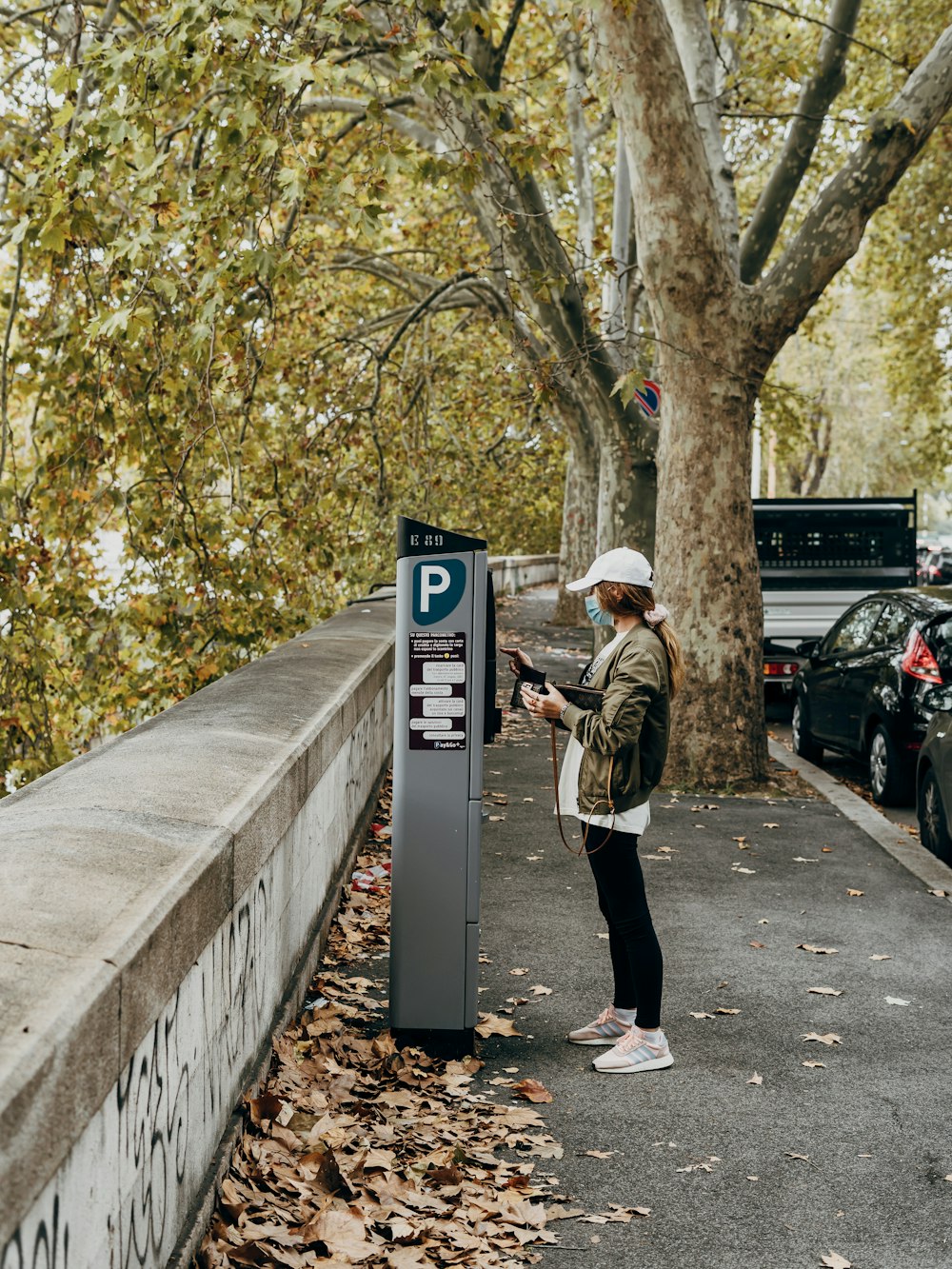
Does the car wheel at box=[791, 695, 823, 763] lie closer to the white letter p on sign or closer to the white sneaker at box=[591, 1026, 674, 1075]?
the white sneaker at box=[591, 1026, 674, 1075]

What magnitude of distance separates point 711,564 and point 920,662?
1.75m

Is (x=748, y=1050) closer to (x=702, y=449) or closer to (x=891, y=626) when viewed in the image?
(x=702, y=449)

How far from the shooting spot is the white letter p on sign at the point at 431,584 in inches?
204

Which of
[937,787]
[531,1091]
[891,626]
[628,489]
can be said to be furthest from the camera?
[628,489]

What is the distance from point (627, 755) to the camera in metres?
5.30

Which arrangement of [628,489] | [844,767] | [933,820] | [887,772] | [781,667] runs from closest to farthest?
[933,820], [887,772], [844,767], [628,489], [781,667]

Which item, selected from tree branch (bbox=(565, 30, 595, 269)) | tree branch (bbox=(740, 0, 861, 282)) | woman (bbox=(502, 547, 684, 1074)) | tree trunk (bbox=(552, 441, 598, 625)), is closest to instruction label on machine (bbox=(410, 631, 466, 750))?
woman (bbox=(502, 547, 684, 1074))

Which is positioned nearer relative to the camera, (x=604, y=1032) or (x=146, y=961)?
(x=146, y=961)

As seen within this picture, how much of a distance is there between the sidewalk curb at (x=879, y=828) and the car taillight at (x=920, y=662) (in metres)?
1.06

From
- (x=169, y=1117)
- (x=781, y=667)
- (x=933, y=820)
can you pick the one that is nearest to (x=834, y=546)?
(x=781, y=667)

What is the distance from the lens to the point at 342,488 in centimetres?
1652

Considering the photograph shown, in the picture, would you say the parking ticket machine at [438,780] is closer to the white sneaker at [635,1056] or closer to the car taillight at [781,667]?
the white sneaker at [635,1056]

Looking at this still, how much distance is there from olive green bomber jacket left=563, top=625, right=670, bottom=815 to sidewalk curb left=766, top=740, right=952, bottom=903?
343 cm

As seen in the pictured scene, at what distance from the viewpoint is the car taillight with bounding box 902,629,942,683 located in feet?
35.1
